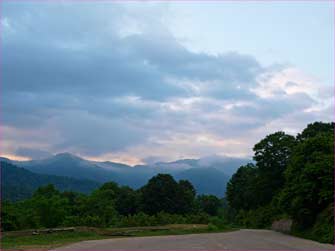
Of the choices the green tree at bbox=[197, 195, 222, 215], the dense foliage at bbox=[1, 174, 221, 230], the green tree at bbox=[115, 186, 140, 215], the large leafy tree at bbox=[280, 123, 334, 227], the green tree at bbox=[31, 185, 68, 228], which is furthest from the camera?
the green tree at bbox=[197, 195, 222, 215]

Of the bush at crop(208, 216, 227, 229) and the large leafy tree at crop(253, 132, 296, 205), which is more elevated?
the large leafy tree at crop(253, 132, 296, 205)

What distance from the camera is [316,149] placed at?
39062 millimetres

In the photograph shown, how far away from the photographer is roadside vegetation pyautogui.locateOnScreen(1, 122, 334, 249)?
3571cm

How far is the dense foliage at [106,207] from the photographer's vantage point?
53500mm

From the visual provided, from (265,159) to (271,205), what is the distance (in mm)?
6719

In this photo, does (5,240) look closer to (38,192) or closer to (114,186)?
(38,192)

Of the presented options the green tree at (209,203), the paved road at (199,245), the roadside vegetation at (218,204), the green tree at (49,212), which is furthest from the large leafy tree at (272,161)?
the green tree at (209,203)

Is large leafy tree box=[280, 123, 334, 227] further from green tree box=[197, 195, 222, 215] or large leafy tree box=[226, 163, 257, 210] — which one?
green tree box=[197, 195, 222, 215]

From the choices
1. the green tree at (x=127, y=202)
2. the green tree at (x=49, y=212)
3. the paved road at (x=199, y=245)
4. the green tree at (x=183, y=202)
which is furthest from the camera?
the green tree at (x=127, y=202)

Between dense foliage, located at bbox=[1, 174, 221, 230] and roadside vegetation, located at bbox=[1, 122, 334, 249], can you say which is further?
dense foliage, located at bbox=[1, 174, 221, 230]

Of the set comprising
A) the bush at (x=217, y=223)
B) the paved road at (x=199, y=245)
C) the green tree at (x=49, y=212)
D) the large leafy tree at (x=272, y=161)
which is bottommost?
the paved road at (x=199, y=245)

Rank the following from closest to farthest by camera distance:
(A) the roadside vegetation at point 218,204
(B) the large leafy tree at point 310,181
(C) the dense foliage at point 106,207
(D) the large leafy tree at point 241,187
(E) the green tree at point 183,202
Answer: (B) the large leafy tree at point 310,181 → (A) the roadside vegetation at point 218,204 → (C) the dense foliage at point 106,207 → (D) the large leafy tree at point 241,187 → (E) the green tree at point 183,202

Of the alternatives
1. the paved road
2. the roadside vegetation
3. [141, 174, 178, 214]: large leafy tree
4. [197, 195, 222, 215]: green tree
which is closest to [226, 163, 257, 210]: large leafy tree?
the roadside vegetation

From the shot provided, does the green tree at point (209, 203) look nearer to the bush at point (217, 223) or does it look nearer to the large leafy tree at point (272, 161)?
the large leafy tree at point (272, 161)
